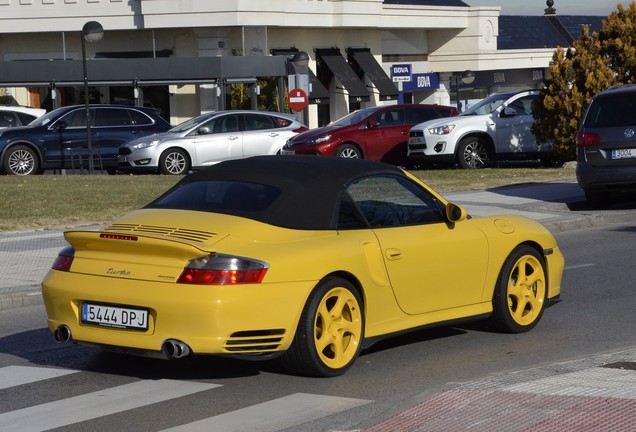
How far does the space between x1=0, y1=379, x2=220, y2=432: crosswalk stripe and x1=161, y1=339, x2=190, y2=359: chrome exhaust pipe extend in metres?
0.27

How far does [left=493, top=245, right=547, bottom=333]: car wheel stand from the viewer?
9164 mm

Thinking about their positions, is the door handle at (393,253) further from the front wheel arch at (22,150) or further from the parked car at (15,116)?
the parked car at (15,116)

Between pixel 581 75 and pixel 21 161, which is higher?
pixel 581 75

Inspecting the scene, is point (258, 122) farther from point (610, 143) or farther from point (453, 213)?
point (453, 213)

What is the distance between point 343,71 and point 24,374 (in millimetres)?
48034

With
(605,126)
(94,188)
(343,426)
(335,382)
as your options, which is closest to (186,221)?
(335,382)

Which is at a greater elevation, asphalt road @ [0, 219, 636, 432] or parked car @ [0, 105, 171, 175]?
parked car @ [0, 105, 171, 175]

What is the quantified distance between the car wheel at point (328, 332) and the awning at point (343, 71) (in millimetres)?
47410

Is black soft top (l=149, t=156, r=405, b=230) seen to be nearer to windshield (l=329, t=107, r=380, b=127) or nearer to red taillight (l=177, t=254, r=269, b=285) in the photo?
red taillight (l=177, t=254, r=269, b=285)

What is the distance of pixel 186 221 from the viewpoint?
7887 millimetres

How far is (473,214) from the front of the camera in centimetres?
1791

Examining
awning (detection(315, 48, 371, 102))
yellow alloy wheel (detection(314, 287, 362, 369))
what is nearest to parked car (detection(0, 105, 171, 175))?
yellow alloy wheel (detection(314, 287, 362, 369))

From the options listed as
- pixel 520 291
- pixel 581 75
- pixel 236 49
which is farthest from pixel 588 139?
pixel 236 49

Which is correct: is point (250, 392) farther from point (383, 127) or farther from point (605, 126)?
point (383, 127)
